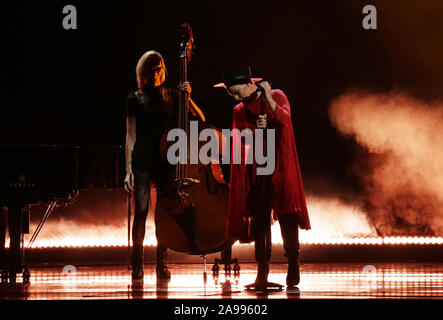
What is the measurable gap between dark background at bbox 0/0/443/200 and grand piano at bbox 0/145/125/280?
1.44 metres

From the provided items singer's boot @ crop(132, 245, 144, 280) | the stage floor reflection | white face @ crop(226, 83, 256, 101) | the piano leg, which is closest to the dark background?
the piano leg

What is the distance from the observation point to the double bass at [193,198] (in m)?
3.98

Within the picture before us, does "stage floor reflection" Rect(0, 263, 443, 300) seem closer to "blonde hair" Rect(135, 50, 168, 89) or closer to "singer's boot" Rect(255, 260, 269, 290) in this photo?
"singer's boot" Rect(255, 260, 269, 290)

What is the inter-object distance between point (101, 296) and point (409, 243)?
386 cm

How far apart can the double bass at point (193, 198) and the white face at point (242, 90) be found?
1.98 feet

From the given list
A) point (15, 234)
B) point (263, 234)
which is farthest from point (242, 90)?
point (15, 234)

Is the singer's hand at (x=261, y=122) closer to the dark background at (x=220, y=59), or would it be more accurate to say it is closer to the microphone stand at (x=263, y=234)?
the microphone stand at (x=263, y=234)

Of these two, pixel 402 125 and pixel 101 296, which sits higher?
pixel 402 125

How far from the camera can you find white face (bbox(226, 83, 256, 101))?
11.1ft

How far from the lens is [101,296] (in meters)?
3.01

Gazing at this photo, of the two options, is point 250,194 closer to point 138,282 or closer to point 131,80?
point 138,282

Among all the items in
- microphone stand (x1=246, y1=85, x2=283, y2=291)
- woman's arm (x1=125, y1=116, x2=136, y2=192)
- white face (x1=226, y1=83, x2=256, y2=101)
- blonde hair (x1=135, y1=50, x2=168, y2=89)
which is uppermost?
blonde hair (x1=135, y1=50, x2=168, y2=89)

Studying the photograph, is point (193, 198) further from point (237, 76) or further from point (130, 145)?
point (237, 76)
